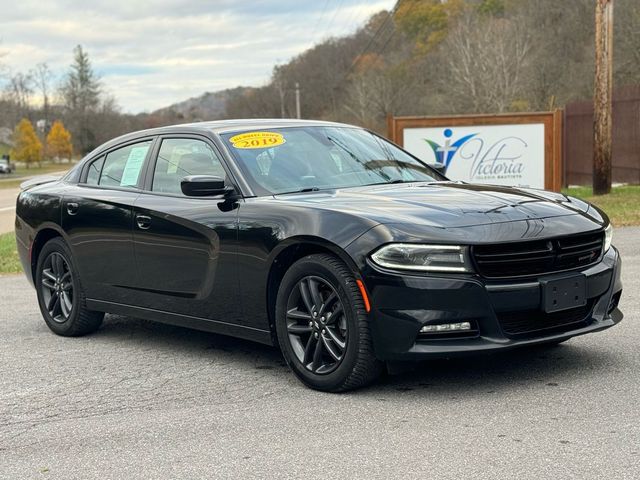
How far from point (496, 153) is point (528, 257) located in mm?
14524

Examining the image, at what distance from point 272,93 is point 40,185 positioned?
108519 mm

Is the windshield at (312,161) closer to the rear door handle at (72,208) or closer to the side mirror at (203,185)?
the side mirror at (203,185)

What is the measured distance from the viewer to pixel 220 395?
16.8ft

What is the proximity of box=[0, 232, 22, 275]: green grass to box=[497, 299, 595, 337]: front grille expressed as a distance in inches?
364

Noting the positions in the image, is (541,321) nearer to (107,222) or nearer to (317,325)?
(317,325)

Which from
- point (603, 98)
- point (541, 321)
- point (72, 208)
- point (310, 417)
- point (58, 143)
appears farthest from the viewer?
point (58, 143)

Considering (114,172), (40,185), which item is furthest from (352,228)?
(40,185)

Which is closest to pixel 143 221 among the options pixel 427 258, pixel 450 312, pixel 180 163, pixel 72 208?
pixel 180 163

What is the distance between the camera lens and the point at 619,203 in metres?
17.1

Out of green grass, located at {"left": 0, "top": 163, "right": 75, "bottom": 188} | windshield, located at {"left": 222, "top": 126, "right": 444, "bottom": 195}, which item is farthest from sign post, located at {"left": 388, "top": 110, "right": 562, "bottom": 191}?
green grass, located at {"left": 0, "top": 163, "right": 75, "bottom": 188}

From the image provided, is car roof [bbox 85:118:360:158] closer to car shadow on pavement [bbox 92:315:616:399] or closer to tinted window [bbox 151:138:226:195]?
tinted window [bbox 151:138:226:195]

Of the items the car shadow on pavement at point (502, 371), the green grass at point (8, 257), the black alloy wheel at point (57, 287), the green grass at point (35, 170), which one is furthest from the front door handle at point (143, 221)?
the green grass at point (35, 170)

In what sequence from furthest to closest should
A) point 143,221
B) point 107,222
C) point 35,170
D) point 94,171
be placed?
point 35,170, point 94,171, point 107,222, point 143,221

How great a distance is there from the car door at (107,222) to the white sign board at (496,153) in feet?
40.7
